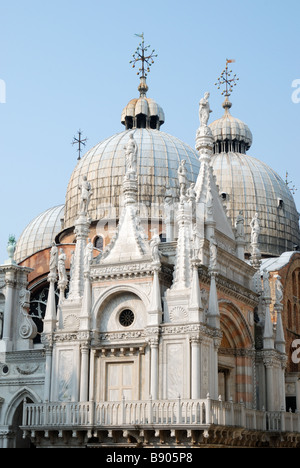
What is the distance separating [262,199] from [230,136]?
21.2 ft

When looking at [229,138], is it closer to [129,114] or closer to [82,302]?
[129,114]

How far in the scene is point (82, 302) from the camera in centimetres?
3159

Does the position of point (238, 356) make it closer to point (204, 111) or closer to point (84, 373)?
point (84, 373)


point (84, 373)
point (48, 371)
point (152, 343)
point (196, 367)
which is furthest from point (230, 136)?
point (196, 367)

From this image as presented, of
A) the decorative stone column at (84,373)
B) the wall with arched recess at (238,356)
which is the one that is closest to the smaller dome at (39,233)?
the wall with arched recess at (238,356)

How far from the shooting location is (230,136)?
6369 cm

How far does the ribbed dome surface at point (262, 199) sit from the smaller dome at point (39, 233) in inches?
458

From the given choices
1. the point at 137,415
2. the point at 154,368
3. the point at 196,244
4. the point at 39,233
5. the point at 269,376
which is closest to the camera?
the point at 137,415

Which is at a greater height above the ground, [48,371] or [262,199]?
[262,199]

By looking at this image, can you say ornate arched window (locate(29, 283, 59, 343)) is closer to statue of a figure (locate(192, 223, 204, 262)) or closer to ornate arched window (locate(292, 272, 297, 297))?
statue of a figure (locate(192, 223, 204, 262))

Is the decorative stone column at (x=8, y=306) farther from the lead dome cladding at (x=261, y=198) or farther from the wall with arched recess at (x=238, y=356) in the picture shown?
the lead dome cladding at (x=261, y=198)

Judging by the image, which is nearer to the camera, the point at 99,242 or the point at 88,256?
the point at 88,256

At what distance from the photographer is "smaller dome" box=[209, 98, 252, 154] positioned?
209 feet

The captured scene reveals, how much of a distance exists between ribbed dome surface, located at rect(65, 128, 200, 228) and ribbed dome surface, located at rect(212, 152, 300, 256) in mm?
11093
